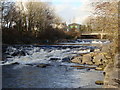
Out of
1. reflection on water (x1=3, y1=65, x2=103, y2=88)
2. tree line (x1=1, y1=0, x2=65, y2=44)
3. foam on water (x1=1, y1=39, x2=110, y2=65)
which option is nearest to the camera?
reflection on water (x1=3, y1=65, x2=103, y2=88)

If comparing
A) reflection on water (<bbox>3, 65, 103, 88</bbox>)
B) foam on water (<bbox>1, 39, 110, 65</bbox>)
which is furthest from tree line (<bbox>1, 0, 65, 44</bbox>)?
reflection on water (<bbox>3, 65, 103, 88</bbox>)

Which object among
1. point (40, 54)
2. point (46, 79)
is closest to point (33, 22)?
point (40, 54)

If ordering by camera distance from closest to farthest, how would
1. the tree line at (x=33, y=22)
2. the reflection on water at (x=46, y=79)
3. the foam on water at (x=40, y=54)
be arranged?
the reflection on water at (x=46, y=79), the foam on water at (x=40, y=54), the tree line at (x=33, y=22)

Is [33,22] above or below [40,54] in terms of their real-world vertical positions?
above

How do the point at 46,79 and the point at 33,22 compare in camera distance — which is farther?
the point at 33,22

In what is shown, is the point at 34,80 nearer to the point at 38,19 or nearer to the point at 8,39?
the point at 8,39

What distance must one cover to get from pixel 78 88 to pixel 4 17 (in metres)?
24.5

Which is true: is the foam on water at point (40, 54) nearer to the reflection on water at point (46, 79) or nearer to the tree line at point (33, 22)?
the reflection on water at point (46, 79)

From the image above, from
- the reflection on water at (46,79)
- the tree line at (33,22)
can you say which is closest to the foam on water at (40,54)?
the reflection on water at (46,79)

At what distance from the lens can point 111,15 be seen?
8281 mm

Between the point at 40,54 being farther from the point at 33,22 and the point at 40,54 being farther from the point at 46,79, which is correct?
the point at 33,22

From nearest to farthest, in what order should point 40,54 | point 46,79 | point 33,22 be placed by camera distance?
point 46,79 < point 40,54 < point 33,22

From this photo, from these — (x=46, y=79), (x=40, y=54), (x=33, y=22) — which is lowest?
(x=46, y=79)

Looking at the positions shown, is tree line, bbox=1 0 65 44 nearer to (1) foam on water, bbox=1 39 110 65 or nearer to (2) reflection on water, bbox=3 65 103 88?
(1) foam on water, bbox=1 39 110 65
